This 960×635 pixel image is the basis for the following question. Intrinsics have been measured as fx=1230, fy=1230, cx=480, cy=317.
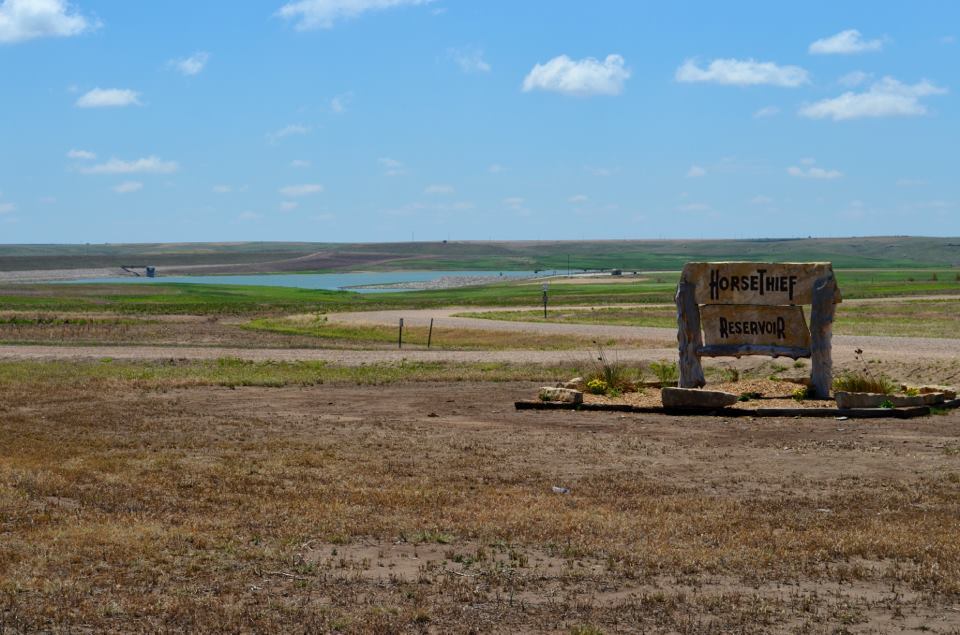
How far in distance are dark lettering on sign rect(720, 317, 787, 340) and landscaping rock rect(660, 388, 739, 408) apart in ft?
5.31

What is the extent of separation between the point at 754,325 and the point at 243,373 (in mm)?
13138

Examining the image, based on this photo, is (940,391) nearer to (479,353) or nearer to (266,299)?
(479,353)

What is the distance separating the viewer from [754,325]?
22531 millimetres

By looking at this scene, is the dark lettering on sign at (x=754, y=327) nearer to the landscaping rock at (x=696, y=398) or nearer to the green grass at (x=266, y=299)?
the landscaping rock at (x=696, y=398)

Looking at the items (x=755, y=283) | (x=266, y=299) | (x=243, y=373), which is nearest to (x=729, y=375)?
(x=755, y=283)

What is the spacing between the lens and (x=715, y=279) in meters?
22.7

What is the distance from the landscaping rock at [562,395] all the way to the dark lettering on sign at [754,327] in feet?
9.63

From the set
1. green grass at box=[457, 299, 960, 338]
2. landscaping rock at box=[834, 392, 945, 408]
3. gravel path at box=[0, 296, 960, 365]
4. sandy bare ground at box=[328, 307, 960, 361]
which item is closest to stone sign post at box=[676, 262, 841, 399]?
landscaping rock at box=[834, 392, 945, 408]

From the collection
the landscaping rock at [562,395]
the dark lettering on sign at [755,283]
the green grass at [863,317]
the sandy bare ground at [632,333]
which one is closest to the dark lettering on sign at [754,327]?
the dark lettering on sign at [755,283]

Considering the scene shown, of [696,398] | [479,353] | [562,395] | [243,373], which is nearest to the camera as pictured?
[696,398]

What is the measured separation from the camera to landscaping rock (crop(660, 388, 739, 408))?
21219 millimetres

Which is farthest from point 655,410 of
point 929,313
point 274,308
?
point 274,308

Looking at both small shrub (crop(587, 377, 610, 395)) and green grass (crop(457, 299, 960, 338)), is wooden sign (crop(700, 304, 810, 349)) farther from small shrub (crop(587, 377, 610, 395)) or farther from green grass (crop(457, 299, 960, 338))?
green grass (crop(457, 299, 960, 338))

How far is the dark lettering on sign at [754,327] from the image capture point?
73.4 ft
